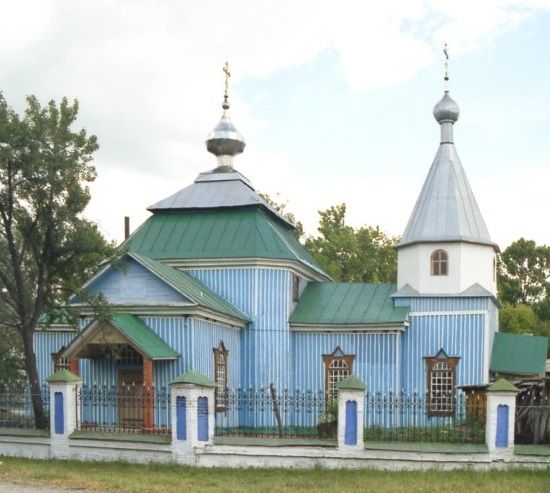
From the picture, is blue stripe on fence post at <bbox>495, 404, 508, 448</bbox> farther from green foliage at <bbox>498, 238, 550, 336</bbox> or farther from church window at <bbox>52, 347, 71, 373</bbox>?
green foliage at <bbox>498, 238, 550, 336</bbox>

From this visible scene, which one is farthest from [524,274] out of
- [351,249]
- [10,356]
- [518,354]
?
[10,356]

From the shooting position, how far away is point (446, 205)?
22.4m

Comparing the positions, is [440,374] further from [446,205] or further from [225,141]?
[225,141]

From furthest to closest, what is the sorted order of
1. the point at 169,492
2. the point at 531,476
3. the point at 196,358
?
the point at 196,358 < the point at 531,476 < the point at 169,492

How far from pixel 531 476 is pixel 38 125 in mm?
10985

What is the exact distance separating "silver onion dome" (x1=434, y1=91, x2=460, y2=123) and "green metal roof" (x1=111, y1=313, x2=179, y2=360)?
32.2ft

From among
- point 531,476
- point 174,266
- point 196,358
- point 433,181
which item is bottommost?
point 531,476

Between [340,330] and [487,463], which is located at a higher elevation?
[340,330]

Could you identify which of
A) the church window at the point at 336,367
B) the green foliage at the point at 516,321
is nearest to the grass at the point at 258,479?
the church window at the point at 336,367

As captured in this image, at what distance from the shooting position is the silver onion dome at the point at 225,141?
2503 centimetres

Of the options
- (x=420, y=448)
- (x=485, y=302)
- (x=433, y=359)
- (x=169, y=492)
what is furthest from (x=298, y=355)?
(x=169, y=492)

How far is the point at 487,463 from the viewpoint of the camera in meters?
14.1

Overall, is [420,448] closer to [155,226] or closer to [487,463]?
[487,463]

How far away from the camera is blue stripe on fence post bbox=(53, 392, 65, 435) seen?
15.7m
